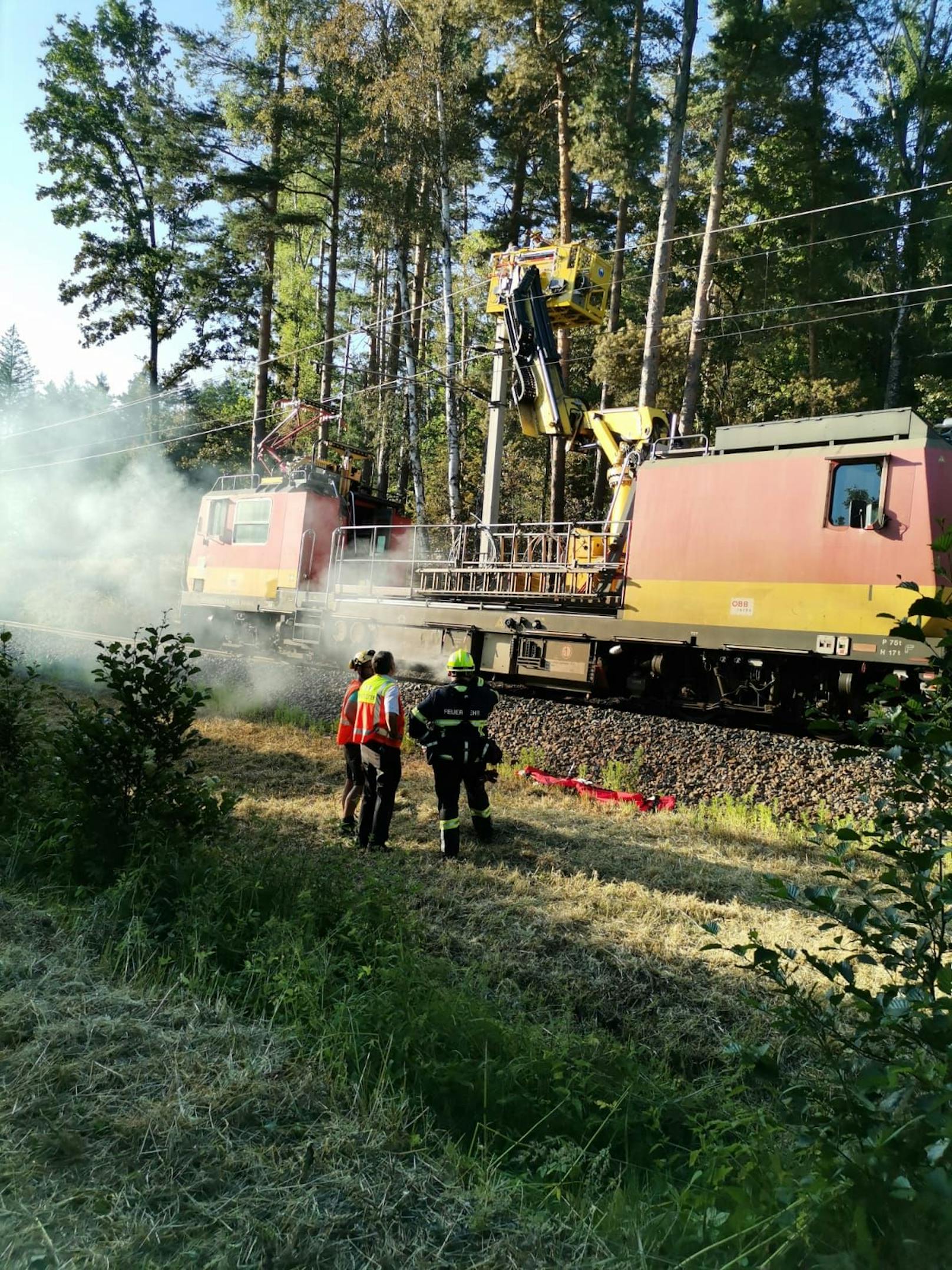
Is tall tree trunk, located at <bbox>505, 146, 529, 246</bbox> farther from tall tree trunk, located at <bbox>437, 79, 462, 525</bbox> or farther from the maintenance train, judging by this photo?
the maintenance train

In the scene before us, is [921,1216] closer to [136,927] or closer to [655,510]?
[136,927]

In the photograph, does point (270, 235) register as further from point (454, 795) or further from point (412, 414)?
point (454, 795)

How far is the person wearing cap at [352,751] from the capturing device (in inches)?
284

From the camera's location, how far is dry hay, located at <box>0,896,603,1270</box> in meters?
2.11

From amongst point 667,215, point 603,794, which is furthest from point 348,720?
point 667,215

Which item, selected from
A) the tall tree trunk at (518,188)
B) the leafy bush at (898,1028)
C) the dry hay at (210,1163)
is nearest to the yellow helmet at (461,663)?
the dry hay at (210,1163)

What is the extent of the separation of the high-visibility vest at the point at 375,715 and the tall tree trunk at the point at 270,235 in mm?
17196

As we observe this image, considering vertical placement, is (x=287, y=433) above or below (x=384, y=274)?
below

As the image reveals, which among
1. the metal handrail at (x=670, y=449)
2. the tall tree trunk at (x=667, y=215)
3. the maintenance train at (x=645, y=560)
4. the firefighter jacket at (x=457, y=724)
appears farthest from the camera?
the tall tree trunk at (x=667, y=215)

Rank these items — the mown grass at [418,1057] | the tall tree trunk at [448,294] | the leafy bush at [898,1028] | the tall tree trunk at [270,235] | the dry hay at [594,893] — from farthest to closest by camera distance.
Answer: the tall tree trunk at [270,235]
the tall tree trunk at [448,294]
the dry hay at [594,893]
the mown grass at [418,1057]
the leafy bush at [898,1028]

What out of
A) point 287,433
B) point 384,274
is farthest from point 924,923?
point 384,274

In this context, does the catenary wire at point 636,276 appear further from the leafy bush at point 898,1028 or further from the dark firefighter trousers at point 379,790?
the leafy bush at point 898,1028

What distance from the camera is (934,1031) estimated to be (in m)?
1.85

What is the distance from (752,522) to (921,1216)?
802cm
